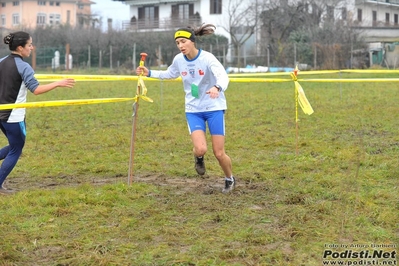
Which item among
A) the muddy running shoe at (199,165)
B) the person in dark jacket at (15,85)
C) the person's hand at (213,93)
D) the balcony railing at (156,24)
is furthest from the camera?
the balcony railing at (156,24)

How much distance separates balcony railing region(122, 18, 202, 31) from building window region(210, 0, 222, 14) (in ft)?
5.16

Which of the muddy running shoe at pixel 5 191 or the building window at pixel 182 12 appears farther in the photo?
the building window at pixel 182 12

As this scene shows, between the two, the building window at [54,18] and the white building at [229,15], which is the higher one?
the building window at [54,18]

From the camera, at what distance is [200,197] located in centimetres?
725

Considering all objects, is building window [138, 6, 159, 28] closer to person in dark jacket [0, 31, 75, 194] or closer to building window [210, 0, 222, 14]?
building window [210, 0, 222, 14]

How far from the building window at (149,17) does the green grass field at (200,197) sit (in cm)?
4624

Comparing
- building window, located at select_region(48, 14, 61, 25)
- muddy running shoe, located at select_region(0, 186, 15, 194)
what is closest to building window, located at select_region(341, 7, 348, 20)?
muddy running shoe, located at select_region(0, 186, 15, 194)

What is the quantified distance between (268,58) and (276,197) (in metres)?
32.9

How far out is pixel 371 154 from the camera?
9867mm

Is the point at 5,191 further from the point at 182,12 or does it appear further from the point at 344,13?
the point at 182,12

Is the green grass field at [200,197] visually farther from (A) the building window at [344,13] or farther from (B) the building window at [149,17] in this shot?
(B) the building window at [149,17]

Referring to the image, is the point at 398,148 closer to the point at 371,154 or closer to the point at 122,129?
the point at 371,154

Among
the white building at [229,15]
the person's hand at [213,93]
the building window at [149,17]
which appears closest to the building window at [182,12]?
the white building at [229,15]

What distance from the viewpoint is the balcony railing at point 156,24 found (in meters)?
57.2
